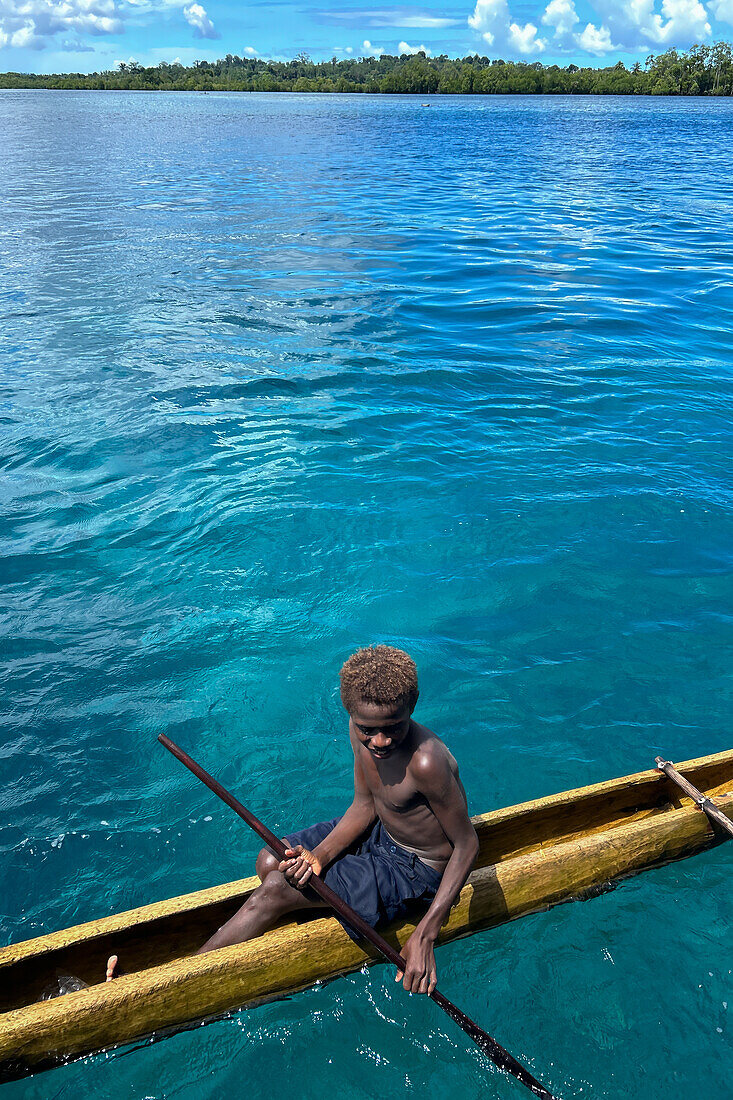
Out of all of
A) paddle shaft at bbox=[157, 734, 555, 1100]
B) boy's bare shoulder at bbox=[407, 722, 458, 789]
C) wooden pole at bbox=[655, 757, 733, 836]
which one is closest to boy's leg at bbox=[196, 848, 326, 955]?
paddle shaft at bbox=[157, 734, 555, 1100]

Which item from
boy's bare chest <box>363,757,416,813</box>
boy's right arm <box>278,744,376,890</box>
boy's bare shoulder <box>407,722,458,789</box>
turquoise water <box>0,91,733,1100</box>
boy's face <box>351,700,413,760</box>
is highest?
boy's face <box>351,700,413,760</box>

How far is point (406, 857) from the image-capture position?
3.88m

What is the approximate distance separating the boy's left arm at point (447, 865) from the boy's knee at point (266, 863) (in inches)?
28.8

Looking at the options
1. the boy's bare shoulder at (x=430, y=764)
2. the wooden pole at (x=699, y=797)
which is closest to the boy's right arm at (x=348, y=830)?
the boy's bare shoulder at (x=430, y=764)

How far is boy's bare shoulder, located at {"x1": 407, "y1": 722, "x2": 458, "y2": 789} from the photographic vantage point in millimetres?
3482

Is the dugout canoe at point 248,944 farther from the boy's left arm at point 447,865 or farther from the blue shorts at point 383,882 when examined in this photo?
the boy's left arm at point 447,865

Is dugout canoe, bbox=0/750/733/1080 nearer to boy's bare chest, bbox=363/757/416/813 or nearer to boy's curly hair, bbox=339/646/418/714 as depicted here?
boy's bare chest, bbox=363/757/416/813

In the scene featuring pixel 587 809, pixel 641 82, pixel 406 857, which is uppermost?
pixel 641 82

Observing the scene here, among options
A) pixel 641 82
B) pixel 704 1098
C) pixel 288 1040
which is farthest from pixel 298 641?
pixel 641 82

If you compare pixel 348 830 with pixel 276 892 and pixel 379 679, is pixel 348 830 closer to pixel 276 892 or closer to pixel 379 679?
pixel 276 892

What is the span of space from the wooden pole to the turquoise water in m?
0.32

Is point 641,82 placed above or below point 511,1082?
above

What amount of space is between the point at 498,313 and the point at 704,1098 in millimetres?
12912

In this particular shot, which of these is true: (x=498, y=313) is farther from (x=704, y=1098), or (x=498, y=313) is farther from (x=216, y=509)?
(x=704, y=1098)
